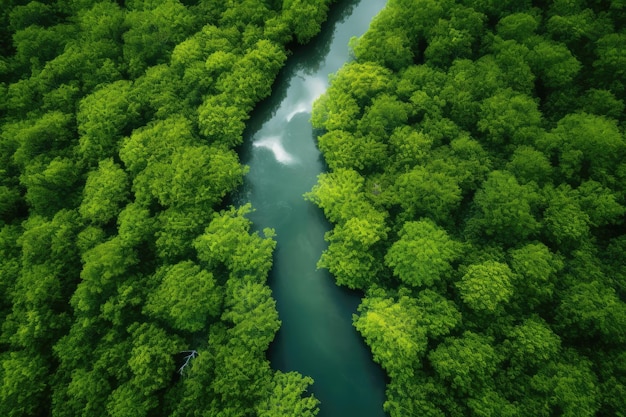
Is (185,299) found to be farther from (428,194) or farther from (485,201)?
(485,201)

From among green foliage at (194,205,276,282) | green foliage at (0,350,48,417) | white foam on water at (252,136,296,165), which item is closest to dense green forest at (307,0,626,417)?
white foam on water at (252,136,296,165)

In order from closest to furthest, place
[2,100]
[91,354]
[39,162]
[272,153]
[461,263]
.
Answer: [91,354] → [461,263] → [39,162] → [2,100] → [272,153]

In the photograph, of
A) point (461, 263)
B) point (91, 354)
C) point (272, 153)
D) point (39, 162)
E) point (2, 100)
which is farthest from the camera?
point (272, 153)

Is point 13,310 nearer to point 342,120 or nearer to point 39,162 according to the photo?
point 39,162

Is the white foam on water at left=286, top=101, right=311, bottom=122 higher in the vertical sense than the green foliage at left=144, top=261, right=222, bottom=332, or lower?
higher

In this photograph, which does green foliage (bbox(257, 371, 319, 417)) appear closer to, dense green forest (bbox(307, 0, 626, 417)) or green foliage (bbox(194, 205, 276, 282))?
dense green forest (bbox(307, 0, 626, 417))

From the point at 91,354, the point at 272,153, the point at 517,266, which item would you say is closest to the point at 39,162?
the point at 91,354

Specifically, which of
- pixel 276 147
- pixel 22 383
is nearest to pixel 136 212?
pixel 22 383
